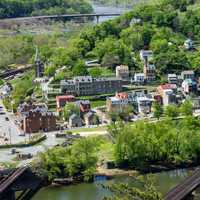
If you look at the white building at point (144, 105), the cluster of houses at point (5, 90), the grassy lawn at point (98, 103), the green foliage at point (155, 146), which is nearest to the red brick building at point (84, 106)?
the grassy lawn at point (98, 103)

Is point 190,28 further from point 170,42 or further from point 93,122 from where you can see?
point 93,122

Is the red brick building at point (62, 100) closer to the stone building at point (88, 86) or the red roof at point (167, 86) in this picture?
the stone building at point (88, 86)

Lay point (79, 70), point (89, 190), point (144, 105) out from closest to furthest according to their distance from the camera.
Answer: point (89, 190) → point (144, 105) → point (79, 70)

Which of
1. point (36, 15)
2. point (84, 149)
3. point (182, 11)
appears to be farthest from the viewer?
point (36, 15)

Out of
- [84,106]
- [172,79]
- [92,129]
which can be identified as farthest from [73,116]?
[172,79]

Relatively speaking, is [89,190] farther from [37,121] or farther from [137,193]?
[137,193]

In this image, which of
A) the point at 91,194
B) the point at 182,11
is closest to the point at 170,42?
the point at 182,11

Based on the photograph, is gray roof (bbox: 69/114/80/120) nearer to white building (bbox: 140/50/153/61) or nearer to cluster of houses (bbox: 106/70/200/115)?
cluster of houses (bbox: 106/70/200/115)
